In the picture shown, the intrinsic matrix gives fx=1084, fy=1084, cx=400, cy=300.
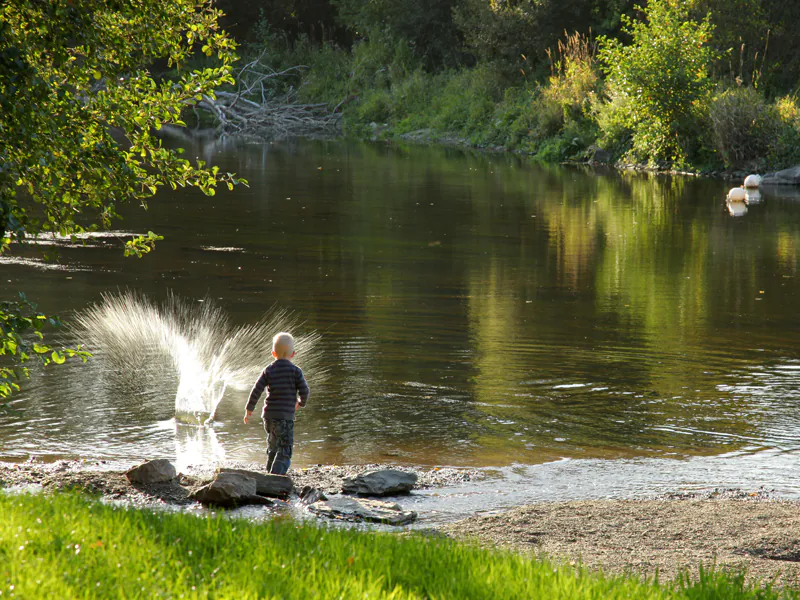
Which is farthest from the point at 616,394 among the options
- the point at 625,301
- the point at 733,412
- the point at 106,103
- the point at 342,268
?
the point at 342,268

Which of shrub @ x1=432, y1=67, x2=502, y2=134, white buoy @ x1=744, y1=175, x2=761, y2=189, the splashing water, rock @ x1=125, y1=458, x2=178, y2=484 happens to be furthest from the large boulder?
shrub @ x1=432, y1=67, x2=502, y2=134

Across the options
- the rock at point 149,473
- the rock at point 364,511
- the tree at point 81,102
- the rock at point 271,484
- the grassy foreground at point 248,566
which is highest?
the tree at point 81,102

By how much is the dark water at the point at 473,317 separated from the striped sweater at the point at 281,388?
859 mm

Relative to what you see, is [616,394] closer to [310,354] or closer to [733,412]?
[733,412]

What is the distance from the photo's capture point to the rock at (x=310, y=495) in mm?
7553

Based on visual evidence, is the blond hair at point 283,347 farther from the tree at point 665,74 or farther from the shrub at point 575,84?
the shrub at point 575,84

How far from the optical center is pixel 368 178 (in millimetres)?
33125

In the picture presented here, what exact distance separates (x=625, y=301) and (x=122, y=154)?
9.99 m

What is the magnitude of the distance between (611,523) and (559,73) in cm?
3931

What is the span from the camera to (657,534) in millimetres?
6766

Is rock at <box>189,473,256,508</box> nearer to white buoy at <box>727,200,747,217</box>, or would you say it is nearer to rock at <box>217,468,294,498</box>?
rock at <box>217,468,294,498</box>

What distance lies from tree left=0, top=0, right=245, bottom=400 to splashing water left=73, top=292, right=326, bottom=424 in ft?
10.1

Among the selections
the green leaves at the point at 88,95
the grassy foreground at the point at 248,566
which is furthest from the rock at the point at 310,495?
→ the green leaves at the point at 88,95

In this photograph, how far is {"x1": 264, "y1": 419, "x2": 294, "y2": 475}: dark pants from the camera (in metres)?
8.52
